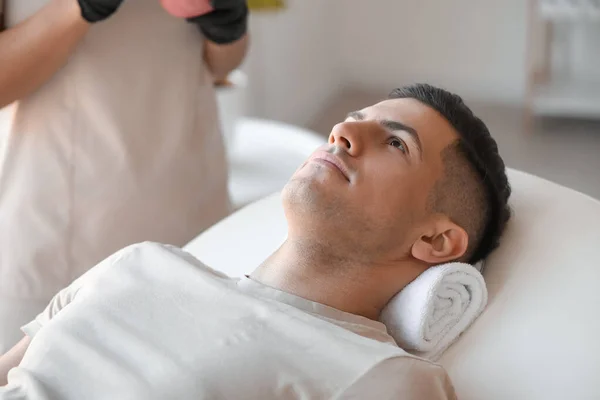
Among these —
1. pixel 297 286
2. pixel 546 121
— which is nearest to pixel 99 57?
pixel 297 286

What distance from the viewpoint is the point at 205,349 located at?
1078 mm

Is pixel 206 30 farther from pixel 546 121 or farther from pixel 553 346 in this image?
pixel 546 121

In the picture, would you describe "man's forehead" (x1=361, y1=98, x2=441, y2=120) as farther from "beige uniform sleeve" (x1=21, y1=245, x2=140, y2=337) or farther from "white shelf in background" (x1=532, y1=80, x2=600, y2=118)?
"white shelf in background" (x1=532, y1=80, x2=600, y2=118)

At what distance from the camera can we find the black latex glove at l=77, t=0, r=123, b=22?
136cm

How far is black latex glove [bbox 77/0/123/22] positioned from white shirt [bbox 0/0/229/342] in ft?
0.28

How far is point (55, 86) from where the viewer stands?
1447 mm

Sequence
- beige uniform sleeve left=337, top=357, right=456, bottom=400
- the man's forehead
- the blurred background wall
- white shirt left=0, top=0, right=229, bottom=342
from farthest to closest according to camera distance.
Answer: the blurred background wall, white shirt left=0, top=0, right=229, bottom=342, the man's forehead, beige uniform sleeve left=337, top=357, right=456, bottom=400

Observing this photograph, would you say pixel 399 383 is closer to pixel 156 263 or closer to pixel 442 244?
pixel 442 244

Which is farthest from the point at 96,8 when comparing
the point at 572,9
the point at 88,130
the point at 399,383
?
the point at 572,9

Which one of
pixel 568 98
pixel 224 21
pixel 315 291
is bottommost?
pixel 568 98

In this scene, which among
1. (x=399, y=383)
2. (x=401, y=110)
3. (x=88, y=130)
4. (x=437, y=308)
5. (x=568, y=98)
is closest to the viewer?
(x=399, y=383)

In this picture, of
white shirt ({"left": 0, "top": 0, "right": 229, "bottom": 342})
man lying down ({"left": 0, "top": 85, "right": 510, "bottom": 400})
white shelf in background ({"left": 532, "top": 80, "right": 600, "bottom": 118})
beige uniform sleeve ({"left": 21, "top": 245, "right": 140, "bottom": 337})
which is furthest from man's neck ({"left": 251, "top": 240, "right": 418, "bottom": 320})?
white shelf in background ({"left": 532, "top": 80, "right": 600, "bottom": 118})

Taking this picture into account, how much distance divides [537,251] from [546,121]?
110 inches

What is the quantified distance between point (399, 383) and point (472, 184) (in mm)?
414
